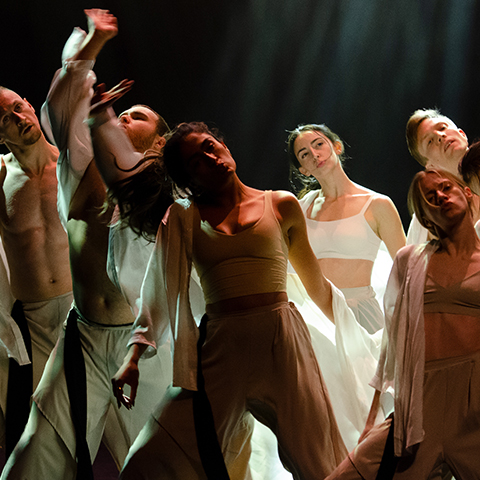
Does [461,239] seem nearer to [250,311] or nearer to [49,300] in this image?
[250,311]

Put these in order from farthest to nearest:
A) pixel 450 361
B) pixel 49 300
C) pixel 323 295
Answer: pixel 49 300
pixel 323 295
pixel 450 361

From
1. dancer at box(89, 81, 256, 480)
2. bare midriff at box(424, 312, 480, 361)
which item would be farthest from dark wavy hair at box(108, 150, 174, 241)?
bare midriff at box(424, 312, 480, 361)

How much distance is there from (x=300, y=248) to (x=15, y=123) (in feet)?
5.91

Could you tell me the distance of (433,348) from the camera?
2.06m

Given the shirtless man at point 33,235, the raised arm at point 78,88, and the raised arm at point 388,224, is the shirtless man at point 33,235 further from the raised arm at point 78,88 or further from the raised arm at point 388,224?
the raised arm at point 388,224

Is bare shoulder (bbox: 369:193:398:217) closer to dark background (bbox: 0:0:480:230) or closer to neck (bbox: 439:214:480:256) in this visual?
neck (bbox: 439:214:480:256)

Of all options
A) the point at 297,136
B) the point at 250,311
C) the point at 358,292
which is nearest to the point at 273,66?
the point at 297,136

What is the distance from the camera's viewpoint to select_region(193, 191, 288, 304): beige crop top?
86.3 inches

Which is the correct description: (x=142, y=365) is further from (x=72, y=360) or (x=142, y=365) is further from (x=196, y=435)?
(x=196, y=435)

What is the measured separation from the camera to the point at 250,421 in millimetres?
2283

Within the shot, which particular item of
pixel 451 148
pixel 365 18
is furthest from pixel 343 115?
pixel 451 148

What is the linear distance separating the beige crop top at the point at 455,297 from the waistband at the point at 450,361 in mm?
128

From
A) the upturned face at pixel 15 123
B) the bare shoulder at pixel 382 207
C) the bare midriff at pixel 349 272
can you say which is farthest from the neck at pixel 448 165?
the upturned face at pixel 15 123

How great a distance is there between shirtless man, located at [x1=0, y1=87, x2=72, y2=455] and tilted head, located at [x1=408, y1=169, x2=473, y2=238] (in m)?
1.89
